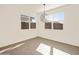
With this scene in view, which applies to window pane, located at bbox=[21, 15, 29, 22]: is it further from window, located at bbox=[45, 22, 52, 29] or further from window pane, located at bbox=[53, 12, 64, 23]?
window pane, located at bbox=[53, 12, 64, 23]

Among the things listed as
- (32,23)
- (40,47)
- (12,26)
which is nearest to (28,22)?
(32,23)

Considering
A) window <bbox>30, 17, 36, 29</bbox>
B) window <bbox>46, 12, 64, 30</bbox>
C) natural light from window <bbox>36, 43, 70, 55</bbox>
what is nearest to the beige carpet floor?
natural light from window <bbox>36, 43, 70, 55</bbox>

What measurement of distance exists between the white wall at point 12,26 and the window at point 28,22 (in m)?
0.06

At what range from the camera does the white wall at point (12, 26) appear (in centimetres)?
165

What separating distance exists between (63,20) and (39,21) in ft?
1.53

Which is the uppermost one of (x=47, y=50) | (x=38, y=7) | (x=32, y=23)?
(x=38, y=7)

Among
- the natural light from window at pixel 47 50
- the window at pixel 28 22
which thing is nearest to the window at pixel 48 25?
the window at pixel 28 22

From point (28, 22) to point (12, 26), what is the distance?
0.30 m

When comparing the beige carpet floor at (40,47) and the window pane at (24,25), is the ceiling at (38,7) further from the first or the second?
the beige carpet floor at (40,47)

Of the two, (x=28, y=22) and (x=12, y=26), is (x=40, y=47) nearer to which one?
(x=28, y=22)

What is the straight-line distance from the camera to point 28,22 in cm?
181

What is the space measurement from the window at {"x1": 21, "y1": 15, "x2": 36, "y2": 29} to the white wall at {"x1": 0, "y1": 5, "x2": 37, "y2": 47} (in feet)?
0.20

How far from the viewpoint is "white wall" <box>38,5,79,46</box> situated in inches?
68.8
